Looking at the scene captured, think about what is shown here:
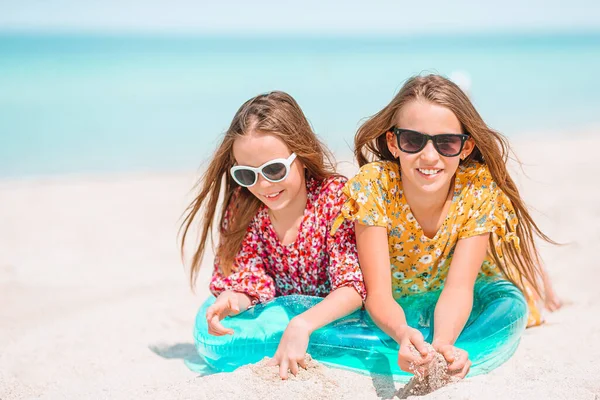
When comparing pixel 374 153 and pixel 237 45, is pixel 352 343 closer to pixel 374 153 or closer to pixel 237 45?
pixel 374 153

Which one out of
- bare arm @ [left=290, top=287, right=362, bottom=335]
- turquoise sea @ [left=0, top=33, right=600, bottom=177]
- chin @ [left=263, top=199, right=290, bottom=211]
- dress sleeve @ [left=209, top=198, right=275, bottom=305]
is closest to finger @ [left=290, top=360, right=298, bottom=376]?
bare arm @ [left=290, top=287, right=362, bottom=335]

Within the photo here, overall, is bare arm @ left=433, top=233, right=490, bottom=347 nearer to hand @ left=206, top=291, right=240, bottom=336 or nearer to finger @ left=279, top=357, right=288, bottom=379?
finger @ left=279, top=357, right=288, bottom=379

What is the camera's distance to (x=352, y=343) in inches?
123

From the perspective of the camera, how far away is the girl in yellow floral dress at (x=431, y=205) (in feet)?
10.3

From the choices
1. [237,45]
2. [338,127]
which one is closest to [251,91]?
[338,127]

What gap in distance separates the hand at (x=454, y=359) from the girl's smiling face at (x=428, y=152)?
74cm

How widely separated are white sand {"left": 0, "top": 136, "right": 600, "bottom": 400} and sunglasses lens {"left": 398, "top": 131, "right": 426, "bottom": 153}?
995 mm

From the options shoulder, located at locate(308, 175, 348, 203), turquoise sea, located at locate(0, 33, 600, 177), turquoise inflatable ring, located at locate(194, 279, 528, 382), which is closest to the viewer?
turquoise inflatable ring, located at locate(194, 279, 528, 382)

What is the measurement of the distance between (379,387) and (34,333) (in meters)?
2.19

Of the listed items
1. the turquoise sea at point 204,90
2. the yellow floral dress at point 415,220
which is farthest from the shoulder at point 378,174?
the turquoise sea at point 204,90

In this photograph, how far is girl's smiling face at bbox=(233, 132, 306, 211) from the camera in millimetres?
3271

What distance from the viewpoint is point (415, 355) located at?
106 inches

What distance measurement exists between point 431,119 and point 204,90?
424 inches

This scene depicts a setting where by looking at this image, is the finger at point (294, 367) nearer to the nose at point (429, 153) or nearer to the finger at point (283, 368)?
the finger at point (283, 368)
